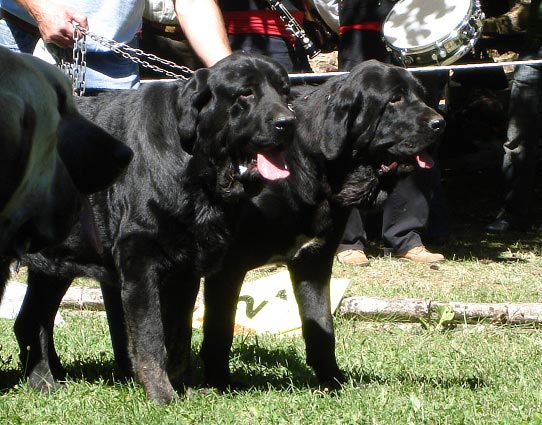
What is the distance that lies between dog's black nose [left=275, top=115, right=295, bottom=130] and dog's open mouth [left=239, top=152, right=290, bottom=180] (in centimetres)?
14

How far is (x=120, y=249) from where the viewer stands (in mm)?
4465

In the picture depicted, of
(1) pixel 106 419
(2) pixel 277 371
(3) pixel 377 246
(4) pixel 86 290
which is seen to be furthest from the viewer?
(3) pixel 377 246

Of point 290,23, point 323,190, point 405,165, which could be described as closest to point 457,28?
point 290,23

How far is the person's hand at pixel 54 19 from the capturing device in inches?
186

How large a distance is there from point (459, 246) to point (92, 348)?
16.3ft

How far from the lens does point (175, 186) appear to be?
441 cm

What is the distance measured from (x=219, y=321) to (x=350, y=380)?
2.28 ft

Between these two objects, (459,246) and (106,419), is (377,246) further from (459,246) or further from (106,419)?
(106,419)

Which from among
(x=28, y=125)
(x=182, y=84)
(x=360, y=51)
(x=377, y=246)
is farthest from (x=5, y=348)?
(x=377, y=246)

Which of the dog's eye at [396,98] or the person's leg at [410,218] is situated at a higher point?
the dog's eye at [396,98]

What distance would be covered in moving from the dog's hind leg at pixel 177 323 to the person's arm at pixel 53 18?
132cm

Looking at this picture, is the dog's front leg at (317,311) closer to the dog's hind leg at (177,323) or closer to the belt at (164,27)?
the dog's hind leg at (177,323)

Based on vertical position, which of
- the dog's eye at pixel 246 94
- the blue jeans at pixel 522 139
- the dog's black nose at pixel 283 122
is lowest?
the blue jeans at pixel 522 139

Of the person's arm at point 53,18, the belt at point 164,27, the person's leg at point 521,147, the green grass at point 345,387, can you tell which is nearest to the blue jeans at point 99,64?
the person's arm at point 53,18
